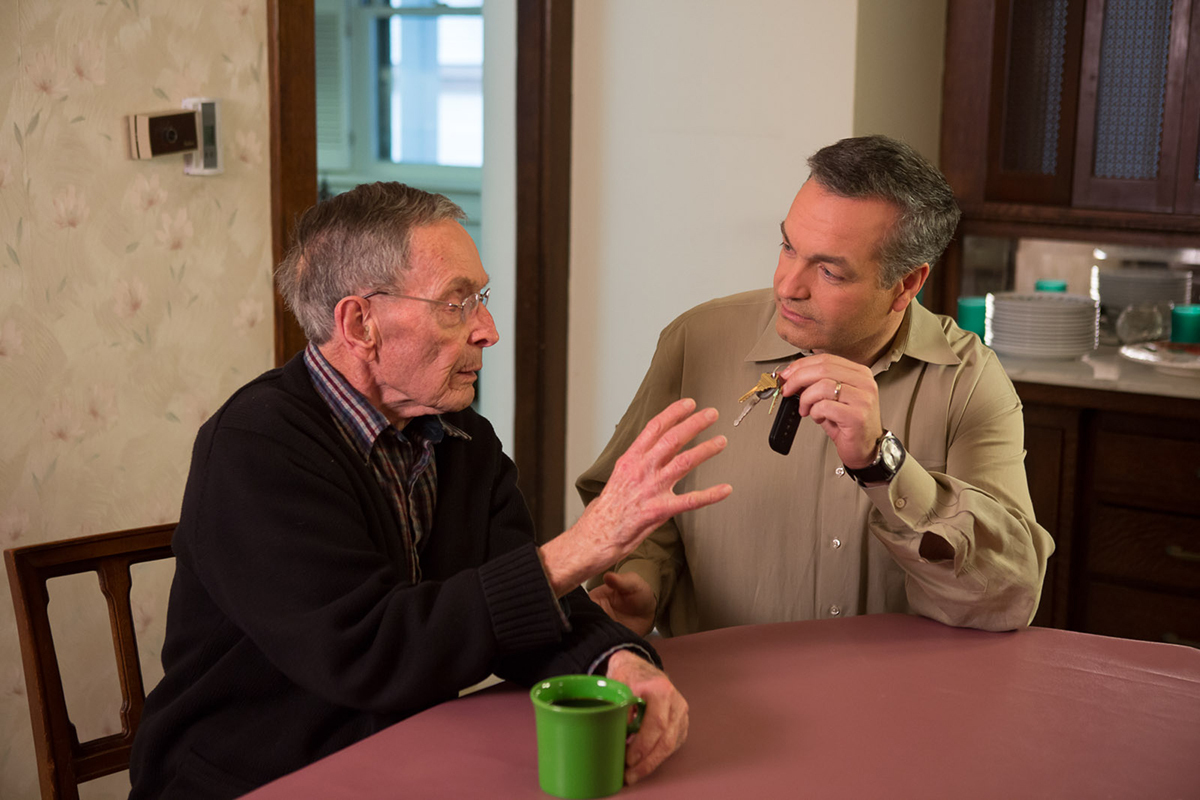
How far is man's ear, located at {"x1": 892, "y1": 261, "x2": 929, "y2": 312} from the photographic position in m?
1.74

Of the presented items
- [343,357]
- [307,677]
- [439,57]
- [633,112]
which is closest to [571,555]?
[307,677]

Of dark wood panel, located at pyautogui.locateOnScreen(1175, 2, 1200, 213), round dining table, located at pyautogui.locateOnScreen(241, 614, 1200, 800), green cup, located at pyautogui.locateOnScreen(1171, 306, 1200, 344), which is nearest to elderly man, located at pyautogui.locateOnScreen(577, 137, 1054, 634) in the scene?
round dining table, located at pyautogui.locateOnScreen(241, 614, 1200, 800)

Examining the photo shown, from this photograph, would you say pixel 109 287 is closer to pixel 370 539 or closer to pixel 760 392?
pixel 370 539

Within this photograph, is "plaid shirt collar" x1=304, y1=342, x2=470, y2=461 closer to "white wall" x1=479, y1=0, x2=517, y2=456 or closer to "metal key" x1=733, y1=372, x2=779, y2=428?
"metal key" x1=733, y1=372, x2=779, y2=428

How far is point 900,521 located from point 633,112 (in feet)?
6.51

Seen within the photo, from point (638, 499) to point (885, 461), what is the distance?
372mm

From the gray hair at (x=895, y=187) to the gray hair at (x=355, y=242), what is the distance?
554 millimetres

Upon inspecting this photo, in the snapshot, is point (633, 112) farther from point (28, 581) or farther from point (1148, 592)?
point (28, 581)

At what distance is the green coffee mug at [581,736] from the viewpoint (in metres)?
1.03

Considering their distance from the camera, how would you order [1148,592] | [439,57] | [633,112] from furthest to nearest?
1. [439,57]
2. [633,112]
3. [1148,592]

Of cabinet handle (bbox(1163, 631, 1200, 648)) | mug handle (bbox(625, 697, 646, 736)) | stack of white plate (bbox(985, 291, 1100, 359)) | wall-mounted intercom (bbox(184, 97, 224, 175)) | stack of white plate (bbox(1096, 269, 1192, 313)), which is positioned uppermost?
wall-mounted intercom (bbox(184, 97, 224, 175))

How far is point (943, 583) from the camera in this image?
4.88 feet

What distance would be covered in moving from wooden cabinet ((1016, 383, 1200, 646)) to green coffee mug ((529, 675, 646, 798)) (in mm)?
2219

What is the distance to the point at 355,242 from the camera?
1438mm
